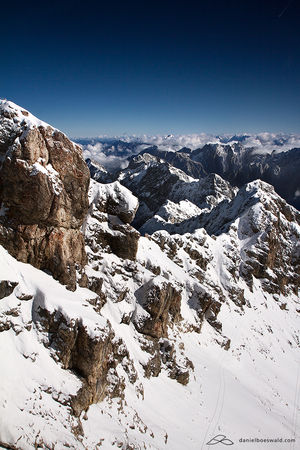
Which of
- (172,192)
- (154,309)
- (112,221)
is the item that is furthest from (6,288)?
(172,192)

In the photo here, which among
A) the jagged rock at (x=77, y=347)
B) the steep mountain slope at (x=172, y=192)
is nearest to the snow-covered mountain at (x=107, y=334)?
the jagged rock at (x=77, y=347)

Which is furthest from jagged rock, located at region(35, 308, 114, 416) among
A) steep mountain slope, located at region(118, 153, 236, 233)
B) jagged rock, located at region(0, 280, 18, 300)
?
steep mountain slope, located at region(118, 153, 236, 233)

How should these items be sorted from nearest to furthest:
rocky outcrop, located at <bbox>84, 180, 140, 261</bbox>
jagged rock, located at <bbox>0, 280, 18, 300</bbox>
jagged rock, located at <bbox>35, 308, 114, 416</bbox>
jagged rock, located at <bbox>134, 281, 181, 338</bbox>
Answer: jagged rock, located at <bbox>0, 280, 18, 300</bbox> < jagged rock, located at <bbox>35, 308, 114, 416</bbox> < jagged rock, located at <bbox>134, 281, 181, 338</bbox> < rocky outcrop, located at <bbox>84, 180, 140, 261</bbox>

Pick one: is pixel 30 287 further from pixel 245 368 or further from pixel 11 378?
pixel 245 368

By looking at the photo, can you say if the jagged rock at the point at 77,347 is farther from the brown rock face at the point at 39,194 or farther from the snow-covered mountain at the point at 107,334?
the brown rock face at the point at 39,194

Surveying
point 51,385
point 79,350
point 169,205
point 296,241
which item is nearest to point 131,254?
point 79,350

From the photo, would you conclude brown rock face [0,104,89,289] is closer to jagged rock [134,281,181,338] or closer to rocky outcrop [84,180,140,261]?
rocky outcrop [84,180,140,261]
